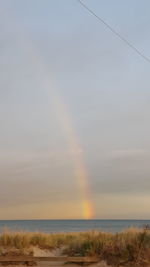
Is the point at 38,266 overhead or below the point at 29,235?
below

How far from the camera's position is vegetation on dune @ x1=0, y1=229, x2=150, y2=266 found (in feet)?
58.4

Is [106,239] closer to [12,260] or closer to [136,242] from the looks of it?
[136,242]

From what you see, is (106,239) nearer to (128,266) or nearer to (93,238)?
(93,238)

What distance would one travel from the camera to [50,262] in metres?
17.4

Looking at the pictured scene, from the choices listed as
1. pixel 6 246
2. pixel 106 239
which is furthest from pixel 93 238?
pixel 6 246

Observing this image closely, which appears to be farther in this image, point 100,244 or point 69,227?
point 69,227

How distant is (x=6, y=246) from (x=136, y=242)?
17.7 ft

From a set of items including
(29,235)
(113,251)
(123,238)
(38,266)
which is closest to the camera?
(38,266)

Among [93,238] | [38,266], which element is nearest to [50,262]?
[38,266]

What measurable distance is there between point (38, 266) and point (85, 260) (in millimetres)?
1549

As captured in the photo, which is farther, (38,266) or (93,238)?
(93,238)

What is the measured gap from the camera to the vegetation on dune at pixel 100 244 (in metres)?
17.8

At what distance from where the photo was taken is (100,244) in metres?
19.2

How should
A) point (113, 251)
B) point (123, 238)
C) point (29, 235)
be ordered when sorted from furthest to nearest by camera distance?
point (29, 235) → point (123, 238) → point (113, 251)
